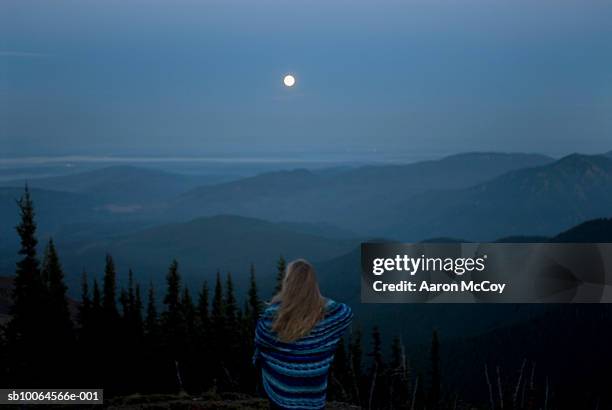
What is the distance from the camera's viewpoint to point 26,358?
4509cm

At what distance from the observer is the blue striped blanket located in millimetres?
5941

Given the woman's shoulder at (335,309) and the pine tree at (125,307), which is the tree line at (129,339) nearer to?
the pine tree at (125,307)

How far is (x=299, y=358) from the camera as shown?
6.02m

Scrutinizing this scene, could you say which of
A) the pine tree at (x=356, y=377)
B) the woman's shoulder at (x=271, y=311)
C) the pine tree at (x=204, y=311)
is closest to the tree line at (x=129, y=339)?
the pine tree at (x=204, y=311)

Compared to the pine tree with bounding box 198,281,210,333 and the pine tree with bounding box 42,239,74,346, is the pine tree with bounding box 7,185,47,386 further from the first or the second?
the pine tree with bounding box 198,281,210,333

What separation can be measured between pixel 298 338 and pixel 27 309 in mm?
46107

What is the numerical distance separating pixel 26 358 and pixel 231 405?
40.5 metres

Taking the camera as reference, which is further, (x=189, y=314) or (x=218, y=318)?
(x=189, y=314)

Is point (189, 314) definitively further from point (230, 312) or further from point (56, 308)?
point (56, 308)

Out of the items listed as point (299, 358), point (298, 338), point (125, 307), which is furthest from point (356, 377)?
point (125, 307)

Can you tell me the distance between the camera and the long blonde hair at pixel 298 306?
5785 millimetres

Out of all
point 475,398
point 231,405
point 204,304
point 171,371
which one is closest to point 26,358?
point 171,371

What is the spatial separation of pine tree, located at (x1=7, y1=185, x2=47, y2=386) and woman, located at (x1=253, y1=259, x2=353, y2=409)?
41.6 metres

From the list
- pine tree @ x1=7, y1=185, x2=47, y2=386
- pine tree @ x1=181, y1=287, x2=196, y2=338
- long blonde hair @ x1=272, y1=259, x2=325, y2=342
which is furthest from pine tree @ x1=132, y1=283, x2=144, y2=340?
long blonde hair @ x1=272, y1=259, x2=325, y2=342
